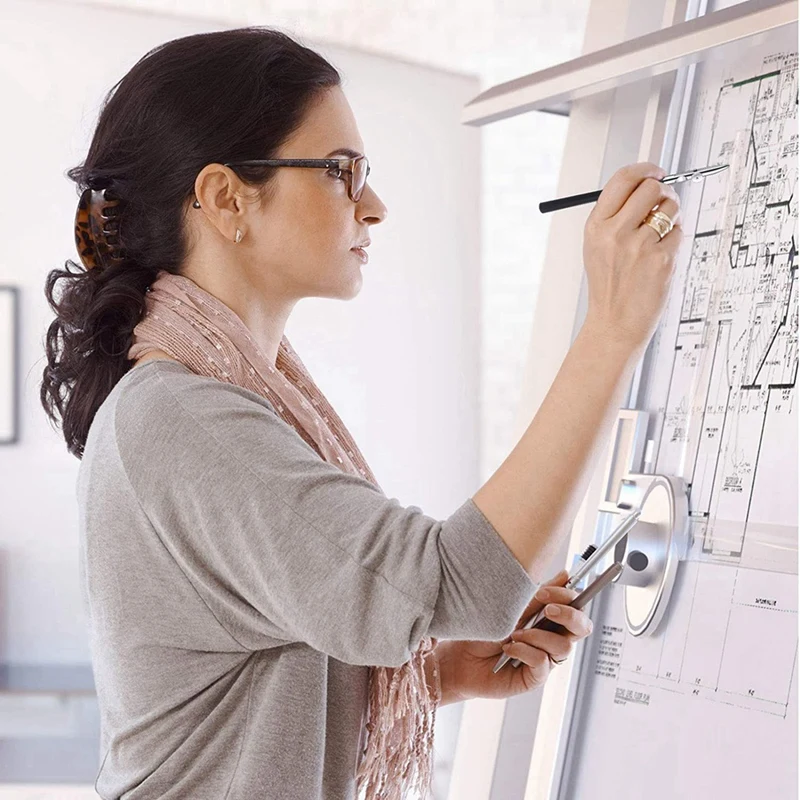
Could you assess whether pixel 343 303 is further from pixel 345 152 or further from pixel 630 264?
pixel 630 264

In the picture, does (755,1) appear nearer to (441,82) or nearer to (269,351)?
(269,351)

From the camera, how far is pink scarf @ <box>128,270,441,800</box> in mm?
988

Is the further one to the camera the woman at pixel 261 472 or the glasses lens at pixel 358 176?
the glasses lens at pixel 358 176

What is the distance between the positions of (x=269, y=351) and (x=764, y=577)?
21.8 inches

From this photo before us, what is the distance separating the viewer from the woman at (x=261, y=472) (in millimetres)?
807

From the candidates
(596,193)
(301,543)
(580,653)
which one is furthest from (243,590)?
(580,653)

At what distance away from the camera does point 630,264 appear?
2.78 feet

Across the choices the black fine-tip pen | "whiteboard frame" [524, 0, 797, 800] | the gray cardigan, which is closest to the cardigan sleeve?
the gray cardigan

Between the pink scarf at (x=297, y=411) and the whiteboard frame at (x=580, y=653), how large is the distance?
0.30 meters

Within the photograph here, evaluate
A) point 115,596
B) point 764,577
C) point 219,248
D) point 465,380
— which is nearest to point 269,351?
point 219,248

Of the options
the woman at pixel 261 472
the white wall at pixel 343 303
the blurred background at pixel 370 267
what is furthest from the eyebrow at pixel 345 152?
the white wall at pixel 343 303

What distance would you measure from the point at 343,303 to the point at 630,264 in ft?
9.02

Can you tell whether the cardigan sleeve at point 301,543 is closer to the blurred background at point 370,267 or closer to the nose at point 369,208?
the nose at point 369,208

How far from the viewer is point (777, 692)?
A: 3.48ft
